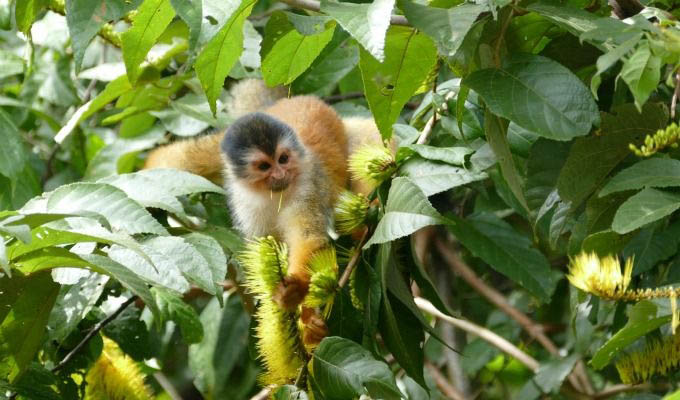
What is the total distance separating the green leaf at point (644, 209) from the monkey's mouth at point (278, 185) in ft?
5.67

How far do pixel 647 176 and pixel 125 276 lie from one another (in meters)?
1.17

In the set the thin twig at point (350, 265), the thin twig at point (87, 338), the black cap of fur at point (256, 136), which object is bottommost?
the thin twig at point (87, 338)

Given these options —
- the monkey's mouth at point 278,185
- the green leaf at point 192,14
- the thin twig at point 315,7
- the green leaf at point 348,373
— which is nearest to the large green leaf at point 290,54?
the thin twig at point 315,7

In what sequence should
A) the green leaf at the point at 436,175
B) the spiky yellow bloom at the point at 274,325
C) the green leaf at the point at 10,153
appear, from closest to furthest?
the spiky yellow bloom at the point at 274,325 < the green leaf at the point at 436,175 < the green leaf at the point at 10,153

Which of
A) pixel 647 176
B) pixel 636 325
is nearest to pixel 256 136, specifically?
pixel 647 176

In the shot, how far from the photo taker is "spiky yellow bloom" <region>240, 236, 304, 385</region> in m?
2.05

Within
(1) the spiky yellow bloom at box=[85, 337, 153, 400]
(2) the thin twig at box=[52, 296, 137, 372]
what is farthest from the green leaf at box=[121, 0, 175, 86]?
(2) the thin twig at box=[52, 296, 137, 372]

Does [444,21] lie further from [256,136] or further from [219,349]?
[219,349]

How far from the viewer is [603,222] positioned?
2.26 m

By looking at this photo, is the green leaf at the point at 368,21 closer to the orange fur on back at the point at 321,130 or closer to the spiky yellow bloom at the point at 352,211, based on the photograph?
the spiky yellow bloom at the point at 352,211

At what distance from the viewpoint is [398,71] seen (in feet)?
6.82

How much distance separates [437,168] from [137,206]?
0.75 m

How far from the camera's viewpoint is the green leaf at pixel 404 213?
6.23 feet

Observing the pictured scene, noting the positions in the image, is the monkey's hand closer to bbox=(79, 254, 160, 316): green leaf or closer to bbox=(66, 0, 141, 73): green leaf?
bbox=(79, 254, 160, 316): green leaf
